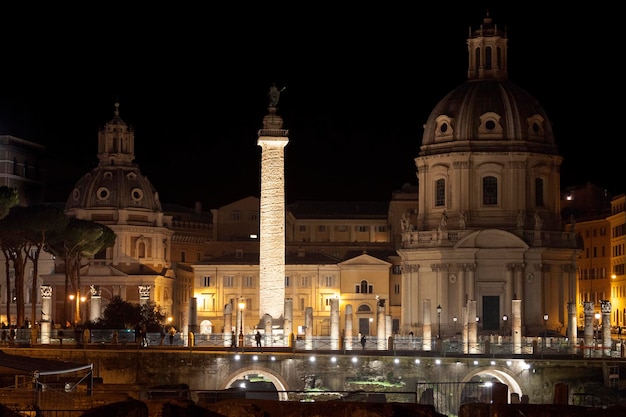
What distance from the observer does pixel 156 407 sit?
46.6 meters

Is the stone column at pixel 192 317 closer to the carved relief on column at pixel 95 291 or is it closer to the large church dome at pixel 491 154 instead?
the carved relief on column at pixel 95 291

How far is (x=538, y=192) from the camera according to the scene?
111 meters

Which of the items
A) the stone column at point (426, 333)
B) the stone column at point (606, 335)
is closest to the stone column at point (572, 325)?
the stone column at point (606, 335)

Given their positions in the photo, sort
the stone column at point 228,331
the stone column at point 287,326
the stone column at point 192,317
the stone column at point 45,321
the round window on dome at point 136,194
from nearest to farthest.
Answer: the stone column at point 228,331 → the stone column at point 45,321 → the stone column at point 287,326 → the stone column at point 192,317 → the round window on dome at point 136,194

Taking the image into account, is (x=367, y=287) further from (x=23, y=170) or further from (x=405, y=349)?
(x=405, y=349)

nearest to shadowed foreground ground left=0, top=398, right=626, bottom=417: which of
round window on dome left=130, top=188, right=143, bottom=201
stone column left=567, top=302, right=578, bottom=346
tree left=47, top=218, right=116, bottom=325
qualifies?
stone column left=567, top=302, right=578, bottom=346

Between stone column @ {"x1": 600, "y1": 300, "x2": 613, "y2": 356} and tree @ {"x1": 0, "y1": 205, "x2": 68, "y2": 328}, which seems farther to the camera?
tree @ {"x1": 0, "y1": 205, "x2": 68, "y2": 328}

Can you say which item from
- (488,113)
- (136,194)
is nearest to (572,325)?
(488,113)

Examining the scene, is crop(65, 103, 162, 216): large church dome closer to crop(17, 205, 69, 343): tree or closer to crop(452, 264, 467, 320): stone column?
crop(17, 205, 69, 343): tree

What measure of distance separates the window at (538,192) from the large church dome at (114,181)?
44863mm

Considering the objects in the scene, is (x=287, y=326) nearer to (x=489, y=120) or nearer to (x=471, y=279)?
(x=471, y=279)

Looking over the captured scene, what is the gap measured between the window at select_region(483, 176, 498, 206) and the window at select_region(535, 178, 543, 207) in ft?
9.40

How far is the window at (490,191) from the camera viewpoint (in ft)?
360

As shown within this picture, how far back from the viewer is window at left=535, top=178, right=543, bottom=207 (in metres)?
111
